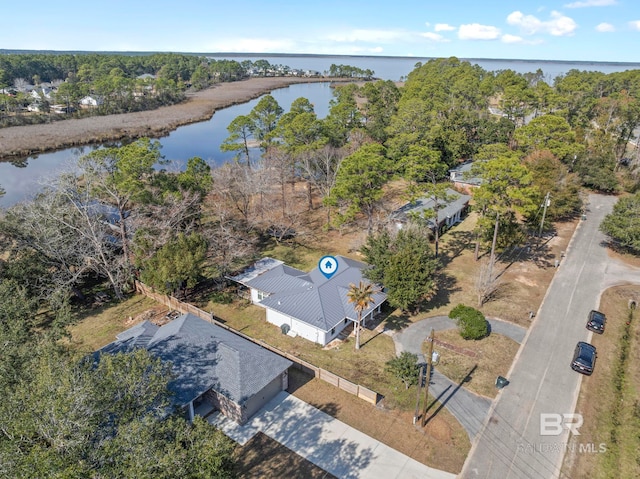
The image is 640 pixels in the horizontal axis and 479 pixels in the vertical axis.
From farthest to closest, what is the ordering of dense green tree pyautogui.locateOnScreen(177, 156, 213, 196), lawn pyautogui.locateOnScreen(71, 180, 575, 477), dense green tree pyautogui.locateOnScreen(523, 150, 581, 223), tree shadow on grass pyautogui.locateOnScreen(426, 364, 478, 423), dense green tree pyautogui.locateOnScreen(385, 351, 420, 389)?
dense green tree pyautogui.locateOnScreen(523, 150, 581, 223) < dense green tree pyautogui.locateOnScreen(177, 156, 213, 196) < dense green tree pyautogui.locateOnScreen(385, 351, 420, 389) < tree shadow on grass pyautogui.locateOnScreen(426, 364, 478, 423) < lawn pyautogui.locateOnScreen(71, 180, 575, 477)

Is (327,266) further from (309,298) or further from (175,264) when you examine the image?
(175,264)

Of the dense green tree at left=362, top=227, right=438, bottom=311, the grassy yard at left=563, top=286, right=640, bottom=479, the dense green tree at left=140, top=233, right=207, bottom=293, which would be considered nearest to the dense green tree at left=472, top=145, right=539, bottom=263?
the dense green tree at left=362, top=227, right=438, bottom=311

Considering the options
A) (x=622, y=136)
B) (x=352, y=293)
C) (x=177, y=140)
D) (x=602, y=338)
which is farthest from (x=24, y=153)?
(x=622, y=136)

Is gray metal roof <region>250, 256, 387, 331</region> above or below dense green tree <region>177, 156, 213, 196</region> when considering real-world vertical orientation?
below

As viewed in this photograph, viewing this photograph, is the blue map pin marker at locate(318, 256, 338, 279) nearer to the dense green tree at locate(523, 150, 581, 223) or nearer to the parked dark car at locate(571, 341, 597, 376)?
the parked dark car at locate(571, 341, 597, 376)

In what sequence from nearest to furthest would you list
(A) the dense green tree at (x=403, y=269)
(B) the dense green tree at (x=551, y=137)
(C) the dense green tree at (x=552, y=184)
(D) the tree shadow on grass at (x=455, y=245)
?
(A) the dense green tree at (x=403, y=269) < (D) the tree shadow on grass at (x=455, y=245) < (C) the dense green tree at (x=552, y=184) < (B) the dense green tree at (x=551, y=137)

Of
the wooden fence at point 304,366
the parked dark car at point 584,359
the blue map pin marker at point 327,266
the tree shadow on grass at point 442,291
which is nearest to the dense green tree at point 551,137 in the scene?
the tree shadow on grass at point 442,291

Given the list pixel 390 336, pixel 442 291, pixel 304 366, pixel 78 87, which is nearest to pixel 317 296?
pixel 304 366

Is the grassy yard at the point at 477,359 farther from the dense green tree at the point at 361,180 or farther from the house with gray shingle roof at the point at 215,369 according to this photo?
the dense green tree at the point at 361,180
